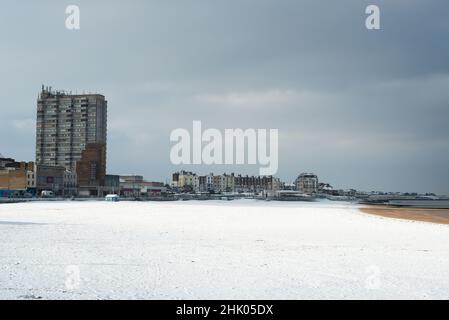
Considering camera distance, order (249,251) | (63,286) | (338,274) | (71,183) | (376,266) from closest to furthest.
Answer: (63,286) < (338,274) < (376,266) < (249,251) < (71,183)

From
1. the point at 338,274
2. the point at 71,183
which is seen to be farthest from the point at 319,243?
the point at 71,183

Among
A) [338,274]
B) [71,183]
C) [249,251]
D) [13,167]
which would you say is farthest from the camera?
[71,183]

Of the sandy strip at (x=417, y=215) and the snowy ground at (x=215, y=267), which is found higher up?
the snowy ground at (x=215, y=267)

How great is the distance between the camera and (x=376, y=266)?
1523cm

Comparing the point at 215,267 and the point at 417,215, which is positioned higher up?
the point at 215,267

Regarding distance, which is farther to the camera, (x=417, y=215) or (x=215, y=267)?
(x=417, y=215)

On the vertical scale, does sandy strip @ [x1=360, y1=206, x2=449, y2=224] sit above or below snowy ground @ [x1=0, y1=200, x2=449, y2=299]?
below

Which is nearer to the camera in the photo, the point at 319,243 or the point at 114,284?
the point at 114,284

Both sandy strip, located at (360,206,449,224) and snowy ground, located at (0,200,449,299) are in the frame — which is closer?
snowy ground, located at (0,200,449,299)

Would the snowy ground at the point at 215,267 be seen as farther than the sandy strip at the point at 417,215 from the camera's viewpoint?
No

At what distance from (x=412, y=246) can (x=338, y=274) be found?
9.10m
